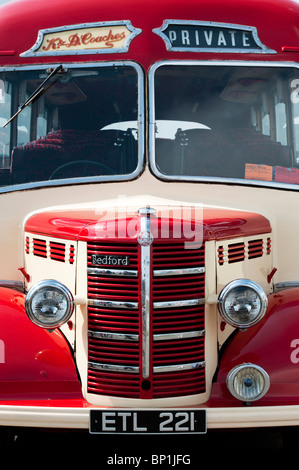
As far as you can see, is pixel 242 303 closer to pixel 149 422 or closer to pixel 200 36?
pixel 149 422

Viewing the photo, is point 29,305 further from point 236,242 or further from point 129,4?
point 129,4

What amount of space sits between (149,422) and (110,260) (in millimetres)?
760

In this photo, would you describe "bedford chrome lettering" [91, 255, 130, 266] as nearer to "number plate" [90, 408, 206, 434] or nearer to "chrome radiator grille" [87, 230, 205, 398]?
"chrome radiator grille" [87, 230, 205, 398]

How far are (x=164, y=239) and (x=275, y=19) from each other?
67.2 inches

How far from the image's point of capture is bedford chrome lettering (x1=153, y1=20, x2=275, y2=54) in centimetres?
368

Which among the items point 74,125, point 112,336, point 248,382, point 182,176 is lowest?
point 248,382

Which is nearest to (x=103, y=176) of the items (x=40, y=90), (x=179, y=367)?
(x=40, y=90)

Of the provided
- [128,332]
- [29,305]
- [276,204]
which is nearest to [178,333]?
[128,332]

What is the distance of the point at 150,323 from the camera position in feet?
9.67

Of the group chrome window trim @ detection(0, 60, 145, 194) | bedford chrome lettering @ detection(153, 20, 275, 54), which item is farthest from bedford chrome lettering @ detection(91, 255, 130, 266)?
bedford chrome lettering @ detection(153, 20, 275, 54)

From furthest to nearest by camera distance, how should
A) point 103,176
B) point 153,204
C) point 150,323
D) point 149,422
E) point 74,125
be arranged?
1. point 74,125
2. point 103,176
3. point 153,204
4. point 150,323
5. point 149,422

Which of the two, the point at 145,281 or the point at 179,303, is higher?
the point at 145,281

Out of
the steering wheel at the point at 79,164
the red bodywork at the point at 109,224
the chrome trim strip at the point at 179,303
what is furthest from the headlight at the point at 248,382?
the steering wheel at the point at 79,164

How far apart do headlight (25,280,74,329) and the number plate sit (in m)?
0.48
